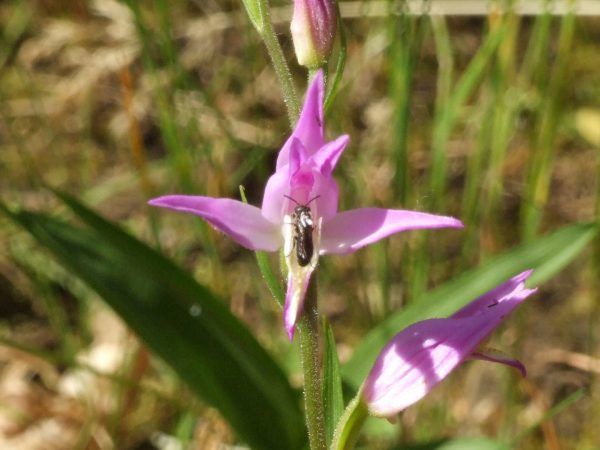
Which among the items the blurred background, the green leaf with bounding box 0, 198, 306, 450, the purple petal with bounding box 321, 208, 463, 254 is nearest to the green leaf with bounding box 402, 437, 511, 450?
the blurred background

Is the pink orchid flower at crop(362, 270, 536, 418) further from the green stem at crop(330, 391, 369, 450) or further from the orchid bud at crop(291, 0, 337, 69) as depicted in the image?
the orchid bud at crop(291, 0, 337, 69)

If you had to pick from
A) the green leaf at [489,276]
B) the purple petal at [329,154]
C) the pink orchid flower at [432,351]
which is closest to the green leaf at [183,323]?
the green leaf at [489,276]

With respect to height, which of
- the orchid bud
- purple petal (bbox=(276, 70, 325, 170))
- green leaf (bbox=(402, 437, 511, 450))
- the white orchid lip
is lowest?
green leaf (bbox=(402, 437, 511, 450))

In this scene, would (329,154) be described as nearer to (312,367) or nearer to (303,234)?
(303,234)

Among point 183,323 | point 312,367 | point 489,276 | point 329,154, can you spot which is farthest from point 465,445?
point 329,154

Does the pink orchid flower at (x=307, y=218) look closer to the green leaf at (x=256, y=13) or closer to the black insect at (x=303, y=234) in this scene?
the black insect at (x=303, y=234)
